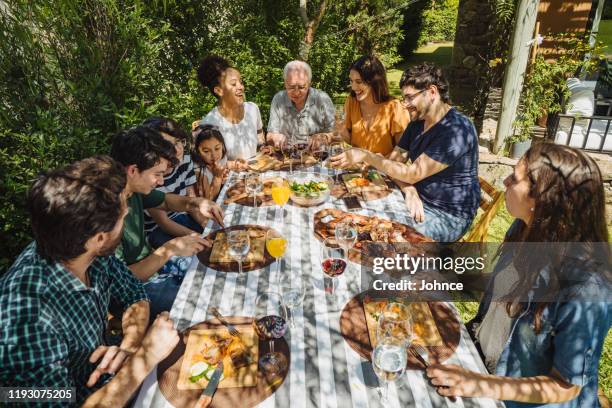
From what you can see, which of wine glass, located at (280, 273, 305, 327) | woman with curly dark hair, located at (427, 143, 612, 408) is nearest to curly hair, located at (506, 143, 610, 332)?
woman with curly dark hair, located at (427, 143, 612, 408)

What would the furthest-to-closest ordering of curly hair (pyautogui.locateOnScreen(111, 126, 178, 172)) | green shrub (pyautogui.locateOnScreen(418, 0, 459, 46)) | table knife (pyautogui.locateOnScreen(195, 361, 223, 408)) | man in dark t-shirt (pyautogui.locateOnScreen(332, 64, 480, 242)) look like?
green shrub (pyautogui.locateOnScreen(418, 0, 459, 46))
man in dark t-shirt (pyautogui.locateOnScreen(332, 64, 480, 242))
curly hair (pyautogui.locateOnScreen(111, 126, 178, 172))
table knife (pyautogui.locateOnScreen(195, 361, 223, 408))

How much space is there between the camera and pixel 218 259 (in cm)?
214

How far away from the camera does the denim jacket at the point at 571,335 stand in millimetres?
1414

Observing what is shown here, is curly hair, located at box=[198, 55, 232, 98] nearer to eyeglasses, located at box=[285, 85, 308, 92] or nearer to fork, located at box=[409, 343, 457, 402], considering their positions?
eyeglasses, located at box=[285, 85, 308, 92]

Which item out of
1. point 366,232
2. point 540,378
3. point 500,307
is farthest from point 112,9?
point 540,378

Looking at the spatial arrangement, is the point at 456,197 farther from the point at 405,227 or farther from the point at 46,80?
the point at 46,80

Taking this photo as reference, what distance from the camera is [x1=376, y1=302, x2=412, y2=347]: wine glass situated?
150 cm

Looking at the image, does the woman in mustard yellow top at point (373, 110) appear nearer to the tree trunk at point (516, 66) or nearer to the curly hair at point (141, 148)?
the curly hair at point (141, 148)

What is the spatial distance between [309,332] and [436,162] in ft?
5.81

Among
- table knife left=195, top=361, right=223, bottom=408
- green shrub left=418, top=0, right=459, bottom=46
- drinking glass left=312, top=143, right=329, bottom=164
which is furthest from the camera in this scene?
green shrub left=418, top=0, right=459, bottom=46

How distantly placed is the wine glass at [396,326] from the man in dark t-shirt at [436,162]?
1227mm

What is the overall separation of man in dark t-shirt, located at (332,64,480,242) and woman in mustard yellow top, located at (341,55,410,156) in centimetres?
56

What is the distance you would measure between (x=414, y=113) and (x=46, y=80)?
117 inches

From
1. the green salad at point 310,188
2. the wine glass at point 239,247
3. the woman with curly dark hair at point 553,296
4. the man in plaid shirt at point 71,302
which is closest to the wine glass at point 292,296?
the wine glass at point 239,247
